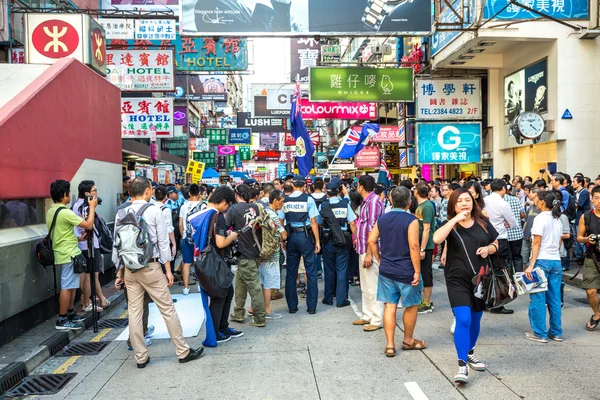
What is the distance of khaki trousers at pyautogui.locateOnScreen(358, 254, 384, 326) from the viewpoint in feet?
23.1

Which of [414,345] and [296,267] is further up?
→ [296,267]

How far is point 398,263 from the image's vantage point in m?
5.73

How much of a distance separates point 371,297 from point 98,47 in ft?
26.9

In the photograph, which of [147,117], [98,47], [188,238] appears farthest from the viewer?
[147,117]

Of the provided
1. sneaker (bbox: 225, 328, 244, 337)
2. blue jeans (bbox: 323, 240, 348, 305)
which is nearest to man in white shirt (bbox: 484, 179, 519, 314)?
blue jeans (bbox: 323, 240, 348, 305)

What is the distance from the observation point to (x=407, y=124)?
78.3 ft

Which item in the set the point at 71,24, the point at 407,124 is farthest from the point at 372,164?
the point at 71,24

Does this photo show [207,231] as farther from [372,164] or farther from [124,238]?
[372,164]

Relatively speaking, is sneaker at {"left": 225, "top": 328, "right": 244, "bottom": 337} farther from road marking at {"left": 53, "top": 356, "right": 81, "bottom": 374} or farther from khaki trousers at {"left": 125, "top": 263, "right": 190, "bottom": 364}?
road marking at {"left": 53, "top": 356, "right": 81, "bottom": 374}

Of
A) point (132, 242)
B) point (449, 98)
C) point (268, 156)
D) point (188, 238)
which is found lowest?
point (188, 238)

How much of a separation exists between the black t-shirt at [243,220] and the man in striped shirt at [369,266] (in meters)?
1.48

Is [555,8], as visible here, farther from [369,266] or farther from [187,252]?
[187,252]

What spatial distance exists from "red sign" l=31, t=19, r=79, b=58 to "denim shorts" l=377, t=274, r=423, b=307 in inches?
332

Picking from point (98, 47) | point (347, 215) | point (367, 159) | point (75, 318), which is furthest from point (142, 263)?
point (367, 159)
